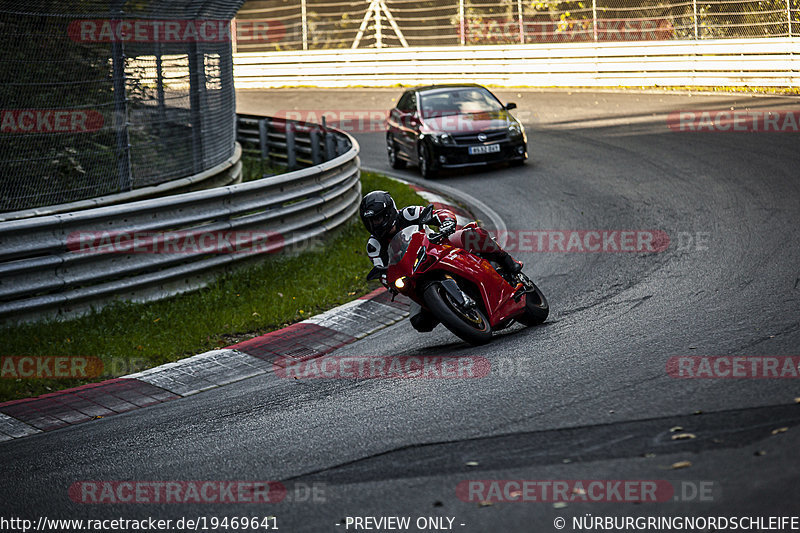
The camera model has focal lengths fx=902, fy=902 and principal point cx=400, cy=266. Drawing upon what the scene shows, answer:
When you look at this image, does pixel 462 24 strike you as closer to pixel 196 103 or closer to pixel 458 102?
pixel 458 102

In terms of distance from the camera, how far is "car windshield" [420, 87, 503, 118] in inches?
685

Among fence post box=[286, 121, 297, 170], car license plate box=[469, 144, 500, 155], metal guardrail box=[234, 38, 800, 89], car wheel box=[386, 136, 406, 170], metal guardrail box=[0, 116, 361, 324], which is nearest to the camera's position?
metal guardrail box=[0, 116, 361, 324]

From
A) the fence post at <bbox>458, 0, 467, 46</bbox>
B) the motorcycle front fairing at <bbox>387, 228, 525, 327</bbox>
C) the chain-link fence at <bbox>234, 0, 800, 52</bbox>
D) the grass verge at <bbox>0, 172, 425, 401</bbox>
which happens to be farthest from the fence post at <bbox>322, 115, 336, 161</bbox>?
the fence post at <bbox>458, 0, 467, 46</bbox>

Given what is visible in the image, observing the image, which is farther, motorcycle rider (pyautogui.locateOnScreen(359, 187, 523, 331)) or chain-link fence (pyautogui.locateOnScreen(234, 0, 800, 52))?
chain-link fence (pyautogui.locateOnScreen(234, 0, 800, 52))

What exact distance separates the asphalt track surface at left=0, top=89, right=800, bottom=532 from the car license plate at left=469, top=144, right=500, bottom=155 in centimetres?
586

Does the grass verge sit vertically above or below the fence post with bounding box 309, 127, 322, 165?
below

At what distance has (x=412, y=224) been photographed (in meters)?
7.59

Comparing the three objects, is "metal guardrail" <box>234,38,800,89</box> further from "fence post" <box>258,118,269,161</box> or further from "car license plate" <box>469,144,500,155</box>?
"fence post" <box>258,118,269,161</box>

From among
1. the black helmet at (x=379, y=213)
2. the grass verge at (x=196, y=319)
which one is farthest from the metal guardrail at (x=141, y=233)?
the black helmet at (x=379, y=213)

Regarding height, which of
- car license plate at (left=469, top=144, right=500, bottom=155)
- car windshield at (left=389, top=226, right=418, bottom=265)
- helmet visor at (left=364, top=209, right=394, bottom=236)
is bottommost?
car windshield at (left=389, top=226, right=418, bottom=265)

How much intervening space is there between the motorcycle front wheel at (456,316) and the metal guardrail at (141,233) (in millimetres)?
3544

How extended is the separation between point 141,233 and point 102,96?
2.30m

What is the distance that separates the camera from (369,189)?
1544 cm

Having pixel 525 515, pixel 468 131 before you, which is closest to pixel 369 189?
pixel 468 131
